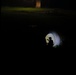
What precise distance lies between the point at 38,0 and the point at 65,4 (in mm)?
5898

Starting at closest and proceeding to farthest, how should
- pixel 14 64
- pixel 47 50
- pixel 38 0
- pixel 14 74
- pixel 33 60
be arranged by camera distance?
1. pixel 14 74
2. pixel 14 64
3. pixel 33 60
4. pixel 47 50
5. pixel 38 0

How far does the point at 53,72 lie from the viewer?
584 centimetres

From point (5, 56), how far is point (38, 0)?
3703 cm

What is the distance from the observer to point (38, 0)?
4312cm

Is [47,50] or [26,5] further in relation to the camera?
[26,5]

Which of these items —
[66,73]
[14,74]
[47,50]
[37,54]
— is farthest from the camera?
[47,50]

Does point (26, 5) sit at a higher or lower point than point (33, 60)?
higher

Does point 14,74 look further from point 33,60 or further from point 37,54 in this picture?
point 37,54

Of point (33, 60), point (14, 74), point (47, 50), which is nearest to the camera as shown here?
point (14, 74)

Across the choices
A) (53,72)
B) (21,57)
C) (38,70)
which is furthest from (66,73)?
(21,57)

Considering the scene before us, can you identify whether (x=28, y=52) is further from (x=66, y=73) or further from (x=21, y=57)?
(x=66, y=73)

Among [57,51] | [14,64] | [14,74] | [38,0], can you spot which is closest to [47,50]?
[57,51]

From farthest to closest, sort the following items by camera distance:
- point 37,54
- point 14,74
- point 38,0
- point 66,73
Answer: point 38,0 < point 37,54 < point 66,73 < point 14,74

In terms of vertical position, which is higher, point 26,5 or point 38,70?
point 26,5
